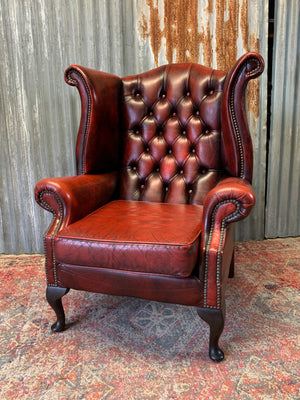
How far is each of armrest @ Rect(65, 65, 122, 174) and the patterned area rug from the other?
0.72m

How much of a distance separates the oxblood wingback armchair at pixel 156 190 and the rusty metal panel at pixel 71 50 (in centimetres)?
48

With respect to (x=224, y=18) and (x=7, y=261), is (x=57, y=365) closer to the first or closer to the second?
(x=7, y=261)

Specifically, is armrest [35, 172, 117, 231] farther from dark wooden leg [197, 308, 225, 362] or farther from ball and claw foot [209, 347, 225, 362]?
ball and claw foot [209, 347, 225, 362]

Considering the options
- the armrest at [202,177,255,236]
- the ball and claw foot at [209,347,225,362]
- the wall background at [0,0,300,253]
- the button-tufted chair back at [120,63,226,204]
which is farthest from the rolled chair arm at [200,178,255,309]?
the wall background at [0,0,300,253]

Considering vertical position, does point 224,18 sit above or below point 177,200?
above

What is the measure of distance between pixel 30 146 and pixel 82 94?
82 centimetres

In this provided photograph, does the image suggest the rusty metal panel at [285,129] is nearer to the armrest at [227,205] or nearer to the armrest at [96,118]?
the armrest at [96,118]

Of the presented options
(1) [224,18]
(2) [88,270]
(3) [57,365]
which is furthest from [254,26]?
(3) [57,365]

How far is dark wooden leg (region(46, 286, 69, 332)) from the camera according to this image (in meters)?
1.27

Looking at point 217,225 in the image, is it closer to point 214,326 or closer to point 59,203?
point 214,326

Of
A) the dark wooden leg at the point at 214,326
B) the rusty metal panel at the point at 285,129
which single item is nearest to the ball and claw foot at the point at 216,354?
the dark wooden leg at the point at 214,326

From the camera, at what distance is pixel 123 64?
210 cm

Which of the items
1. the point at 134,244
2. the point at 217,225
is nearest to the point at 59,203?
the point at 134,244

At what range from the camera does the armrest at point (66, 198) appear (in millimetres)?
1267
